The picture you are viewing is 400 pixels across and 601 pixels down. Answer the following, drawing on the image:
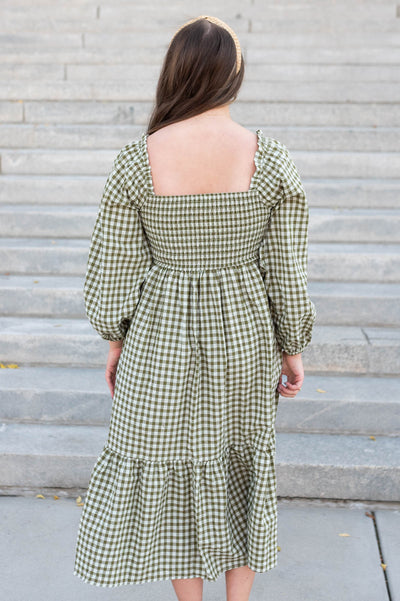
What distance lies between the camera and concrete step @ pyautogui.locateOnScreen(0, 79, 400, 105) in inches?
233

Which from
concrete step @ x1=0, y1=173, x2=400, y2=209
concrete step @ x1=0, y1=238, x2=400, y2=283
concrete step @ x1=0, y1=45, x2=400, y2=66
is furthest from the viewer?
concrete step @ x1=0, y1=45, x2=400, y2=66

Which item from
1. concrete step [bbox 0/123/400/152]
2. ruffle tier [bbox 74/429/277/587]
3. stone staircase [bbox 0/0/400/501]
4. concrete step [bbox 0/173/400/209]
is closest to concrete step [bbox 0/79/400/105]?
stone staircase [bbox 0/0/400/501]

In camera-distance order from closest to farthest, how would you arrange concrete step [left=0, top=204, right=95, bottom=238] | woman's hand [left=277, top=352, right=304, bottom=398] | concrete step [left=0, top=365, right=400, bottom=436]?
woman's hand [left=277, top=352, right=304, bottom=398], concrete step [left=0, top=365, right=400, bottom=436], concrete step [left=0, top=204, right=95, bottom=238]

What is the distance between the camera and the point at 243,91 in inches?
242

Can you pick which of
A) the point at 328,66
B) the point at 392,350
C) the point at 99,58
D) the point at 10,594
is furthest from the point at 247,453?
the point at 99,58

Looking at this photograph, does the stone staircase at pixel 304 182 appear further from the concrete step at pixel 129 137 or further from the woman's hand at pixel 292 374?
the woman's hand at pixel 292 374

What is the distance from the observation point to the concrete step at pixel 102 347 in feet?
11.8

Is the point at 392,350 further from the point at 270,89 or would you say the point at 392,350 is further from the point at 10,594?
the point at 270,89

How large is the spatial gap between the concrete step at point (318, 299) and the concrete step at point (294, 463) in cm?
88

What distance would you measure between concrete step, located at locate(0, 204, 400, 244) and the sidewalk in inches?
82.8

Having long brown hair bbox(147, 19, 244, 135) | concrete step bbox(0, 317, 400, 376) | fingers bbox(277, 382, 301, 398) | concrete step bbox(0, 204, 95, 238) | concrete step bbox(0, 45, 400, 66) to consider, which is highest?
long brown hair bbox(147, 19, 244, 135)

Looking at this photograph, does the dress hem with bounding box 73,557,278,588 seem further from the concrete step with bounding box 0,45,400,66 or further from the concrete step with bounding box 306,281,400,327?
the concrete step with bounding box 0,45,400,66

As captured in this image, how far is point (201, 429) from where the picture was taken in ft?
6.26

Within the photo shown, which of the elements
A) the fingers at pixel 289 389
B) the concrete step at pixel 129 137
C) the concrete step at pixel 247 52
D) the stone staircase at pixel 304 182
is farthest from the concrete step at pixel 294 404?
the concrete step at pixel 247 52
